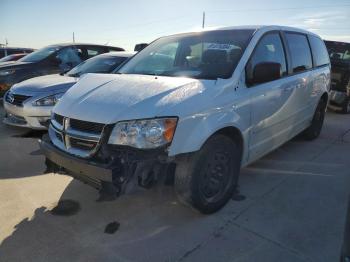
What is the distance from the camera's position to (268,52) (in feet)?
13.0

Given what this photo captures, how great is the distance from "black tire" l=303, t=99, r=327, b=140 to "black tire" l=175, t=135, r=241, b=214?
2776mm

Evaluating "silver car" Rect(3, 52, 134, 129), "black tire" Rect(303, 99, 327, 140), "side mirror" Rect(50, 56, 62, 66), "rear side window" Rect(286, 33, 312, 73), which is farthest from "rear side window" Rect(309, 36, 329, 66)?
"side mirror" Rect(50, 56, 62, 66)

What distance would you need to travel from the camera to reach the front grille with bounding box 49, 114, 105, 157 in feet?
9.55

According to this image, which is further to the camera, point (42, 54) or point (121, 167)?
point (42, 54)

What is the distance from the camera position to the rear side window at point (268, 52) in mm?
3596

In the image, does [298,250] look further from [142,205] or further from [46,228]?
[46,228]

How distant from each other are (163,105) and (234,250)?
4.27ft

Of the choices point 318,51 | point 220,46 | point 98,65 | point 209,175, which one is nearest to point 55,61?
point 98,65

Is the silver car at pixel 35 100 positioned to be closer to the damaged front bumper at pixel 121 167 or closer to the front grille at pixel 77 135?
the front grille at pixel 77 135

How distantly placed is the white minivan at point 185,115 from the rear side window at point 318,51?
989 millimetres

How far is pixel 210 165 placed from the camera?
3227 millimetres

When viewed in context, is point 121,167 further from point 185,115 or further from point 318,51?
point 318,51

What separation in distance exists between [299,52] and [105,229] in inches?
135

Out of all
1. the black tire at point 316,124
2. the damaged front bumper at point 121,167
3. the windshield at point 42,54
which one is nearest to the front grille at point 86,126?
the damaged front bumper at point 121,167
